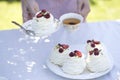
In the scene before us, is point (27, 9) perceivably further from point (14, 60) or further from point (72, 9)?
point (14, 60)

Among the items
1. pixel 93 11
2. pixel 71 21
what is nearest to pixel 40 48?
pixel 71 21

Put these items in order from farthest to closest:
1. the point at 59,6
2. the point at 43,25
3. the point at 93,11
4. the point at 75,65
→ the point at 93,11 < the point at 59,6 < the point at 43,25 < the point at 75,65

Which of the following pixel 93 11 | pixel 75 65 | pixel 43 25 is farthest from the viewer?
pixel 93 11

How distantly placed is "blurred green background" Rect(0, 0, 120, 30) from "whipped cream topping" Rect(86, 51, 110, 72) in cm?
205

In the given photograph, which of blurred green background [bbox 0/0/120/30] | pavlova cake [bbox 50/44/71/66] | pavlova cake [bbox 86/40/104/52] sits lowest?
pavlova cake [bbox 50/44/71/66]

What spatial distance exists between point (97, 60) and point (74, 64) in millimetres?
97

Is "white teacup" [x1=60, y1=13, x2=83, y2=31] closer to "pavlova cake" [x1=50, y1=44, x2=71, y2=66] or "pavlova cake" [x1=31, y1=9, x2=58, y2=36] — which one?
"pavlova cake" [x1=31, y1=9, x2=58, y2=36]

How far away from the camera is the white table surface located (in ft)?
4.61

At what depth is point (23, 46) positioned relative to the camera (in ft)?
5.31

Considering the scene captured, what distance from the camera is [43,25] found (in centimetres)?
158

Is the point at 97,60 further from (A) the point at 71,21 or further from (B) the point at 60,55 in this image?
(A) the point at 71,21

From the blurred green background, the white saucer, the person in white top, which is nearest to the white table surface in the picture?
the white saucer

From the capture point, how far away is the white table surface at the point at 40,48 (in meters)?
1.41

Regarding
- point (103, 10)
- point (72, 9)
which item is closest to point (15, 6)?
point (103, 10)
